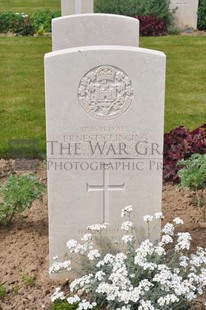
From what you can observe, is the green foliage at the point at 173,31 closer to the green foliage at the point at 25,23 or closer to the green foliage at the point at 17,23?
the green foliage at the point at 25,23

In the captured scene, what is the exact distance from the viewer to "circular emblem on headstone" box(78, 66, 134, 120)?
386 centimetres

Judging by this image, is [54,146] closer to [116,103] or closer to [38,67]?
[116,103]

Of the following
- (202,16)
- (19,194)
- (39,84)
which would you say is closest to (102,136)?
(19,194)

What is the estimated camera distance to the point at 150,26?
14078mm

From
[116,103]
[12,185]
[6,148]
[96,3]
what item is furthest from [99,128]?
[96,3]

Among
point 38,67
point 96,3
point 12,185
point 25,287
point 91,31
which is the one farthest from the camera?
point 96,3

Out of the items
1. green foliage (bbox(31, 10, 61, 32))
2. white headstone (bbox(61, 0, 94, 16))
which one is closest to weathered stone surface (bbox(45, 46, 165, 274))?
white headstone (bbox(61, 0, 94, 16))

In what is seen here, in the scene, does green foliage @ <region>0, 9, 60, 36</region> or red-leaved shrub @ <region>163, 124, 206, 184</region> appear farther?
green foliage @ <region>0, 9, 60, 36</region>

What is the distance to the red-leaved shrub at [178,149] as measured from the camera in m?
5.89

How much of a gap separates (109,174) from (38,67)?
24.1ft

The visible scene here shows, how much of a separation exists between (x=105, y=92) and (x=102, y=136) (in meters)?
0.30

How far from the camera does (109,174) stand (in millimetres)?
4125

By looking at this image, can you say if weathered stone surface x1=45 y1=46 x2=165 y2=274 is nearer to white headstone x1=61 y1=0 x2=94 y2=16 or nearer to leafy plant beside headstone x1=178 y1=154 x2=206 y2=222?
leafy plant beside headstone x1=178 y1=154 x2=206 y2=222

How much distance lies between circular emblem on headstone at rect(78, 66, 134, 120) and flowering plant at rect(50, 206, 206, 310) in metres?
0.68
